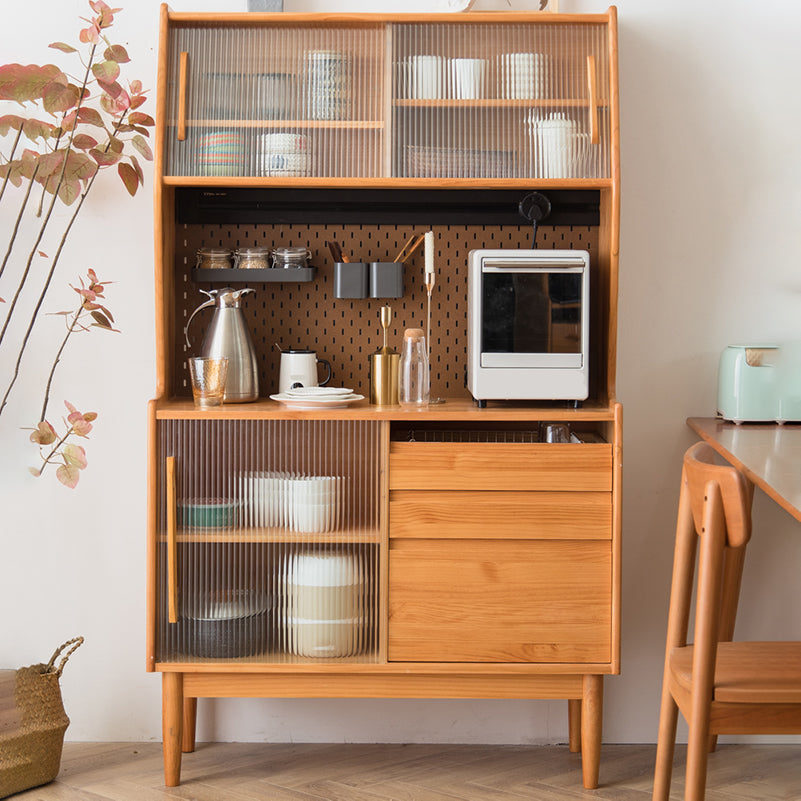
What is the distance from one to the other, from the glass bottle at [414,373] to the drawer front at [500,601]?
38 centimetres

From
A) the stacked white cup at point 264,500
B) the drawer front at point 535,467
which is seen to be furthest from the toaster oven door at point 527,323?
the stacked white cup at point 264,500

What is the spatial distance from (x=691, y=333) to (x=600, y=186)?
55cm

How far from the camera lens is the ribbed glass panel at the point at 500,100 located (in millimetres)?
2373

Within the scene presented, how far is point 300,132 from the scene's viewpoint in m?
2.38

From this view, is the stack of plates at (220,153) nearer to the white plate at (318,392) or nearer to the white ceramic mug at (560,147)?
the white plate at (318,392)

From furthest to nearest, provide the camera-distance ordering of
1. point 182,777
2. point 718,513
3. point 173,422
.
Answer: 1. point 182,777
2. point 173,422
3. point 718,513

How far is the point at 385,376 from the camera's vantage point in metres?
2.45

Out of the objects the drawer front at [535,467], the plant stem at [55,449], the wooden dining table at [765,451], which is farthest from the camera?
the plant stem at [55,449]

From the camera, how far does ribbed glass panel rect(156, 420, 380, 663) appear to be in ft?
7.66

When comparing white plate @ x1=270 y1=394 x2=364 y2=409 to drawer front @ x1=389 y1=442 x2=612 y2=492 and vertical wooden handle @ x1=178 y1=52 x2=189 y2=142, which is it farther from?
vertical wooden handle @ x1=178 y1=52 x2=189 y2=142

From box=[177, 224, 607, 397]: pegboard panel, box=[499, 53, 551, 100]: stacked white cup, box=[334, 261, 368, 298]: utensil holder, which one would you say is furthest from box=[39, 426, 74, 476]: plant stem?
box=[499, 53, 551, 100]: stacked white cup

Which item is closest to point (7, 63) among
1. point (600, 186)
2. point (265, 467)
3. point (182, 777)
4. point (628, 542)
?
point (265, 467)

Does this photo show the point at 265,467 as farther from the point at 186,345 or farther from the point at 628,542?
the point at 628,542

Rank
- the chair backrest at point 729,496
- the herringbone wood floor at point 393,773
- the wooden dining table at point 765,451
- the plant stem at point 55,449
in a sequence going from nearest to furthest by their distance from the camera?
1. the chair backrest at point 729,496
2. the wooden dining table at point 765,451
3. the herringbone wood floor at point 393,773
4. the plant stem at point 55,449
